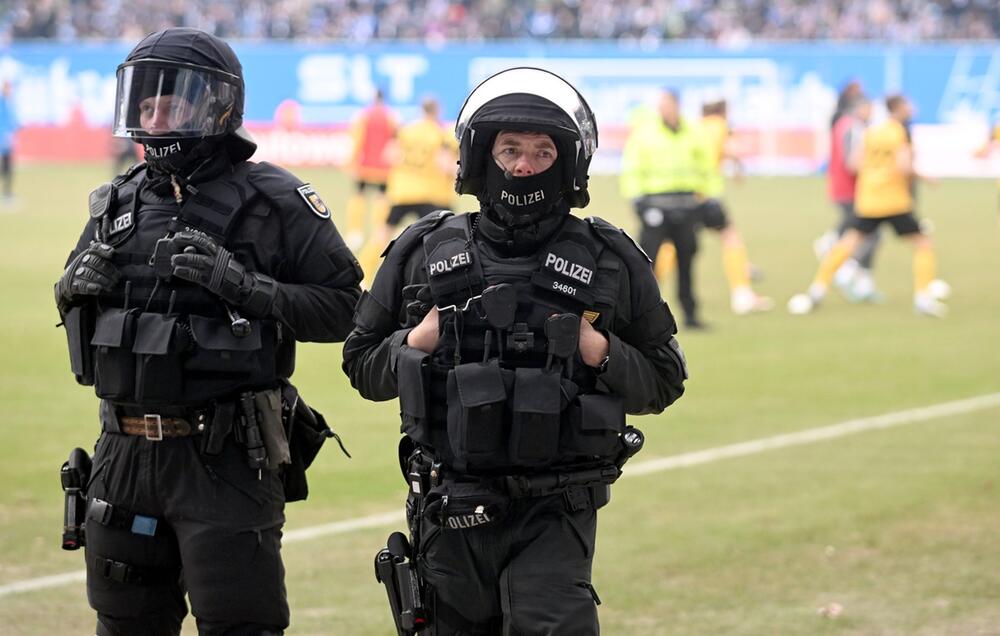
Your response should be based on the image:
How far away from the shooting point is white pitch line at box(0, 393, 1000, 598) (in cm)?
725

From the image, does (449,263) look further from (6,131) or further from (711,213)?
(6,131)

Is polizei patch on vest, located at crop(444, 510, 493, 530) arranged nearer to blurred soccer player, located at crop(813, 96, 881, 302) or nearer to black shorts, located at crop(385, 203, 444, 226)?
blurred soccer player, located at crop(813, 96, 881, 302)

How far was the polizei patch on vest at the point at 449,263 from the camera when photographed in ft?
14.3

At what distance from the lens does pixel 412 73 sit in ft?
122

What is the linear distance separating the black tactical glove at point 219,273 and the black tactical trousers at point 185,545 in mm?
439

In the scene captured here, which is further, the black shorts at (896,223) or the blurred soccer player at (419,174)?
the blurred soccer player at (419,174)

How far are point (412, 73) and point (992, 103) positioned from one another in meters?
12.7

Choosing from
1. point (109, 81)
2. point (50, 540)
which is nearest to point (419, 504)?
point (50, 540)

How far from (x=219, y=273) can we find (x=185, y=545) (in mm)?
792

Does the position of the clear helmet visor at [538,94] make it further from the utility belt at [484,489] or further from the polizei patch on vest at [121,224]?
the polizei patch on vest at [121,224]

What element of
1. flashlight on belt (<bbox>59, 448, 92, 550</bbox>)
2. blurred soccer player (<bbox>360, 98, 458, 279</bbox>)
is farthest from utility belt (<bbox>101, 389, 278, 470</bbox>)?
blurred soccer player (<bbox>360, 98, 458, 279</bbox>)

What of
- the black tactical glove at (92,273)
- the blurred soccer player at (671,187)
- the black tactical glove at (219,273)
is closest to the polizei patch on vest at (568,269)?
the black tactical glove at (219,273)

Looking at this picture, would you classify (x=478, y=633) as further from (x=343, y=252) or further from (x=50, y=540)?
(x=50, y=540)

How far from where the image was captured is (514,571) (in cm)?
429
